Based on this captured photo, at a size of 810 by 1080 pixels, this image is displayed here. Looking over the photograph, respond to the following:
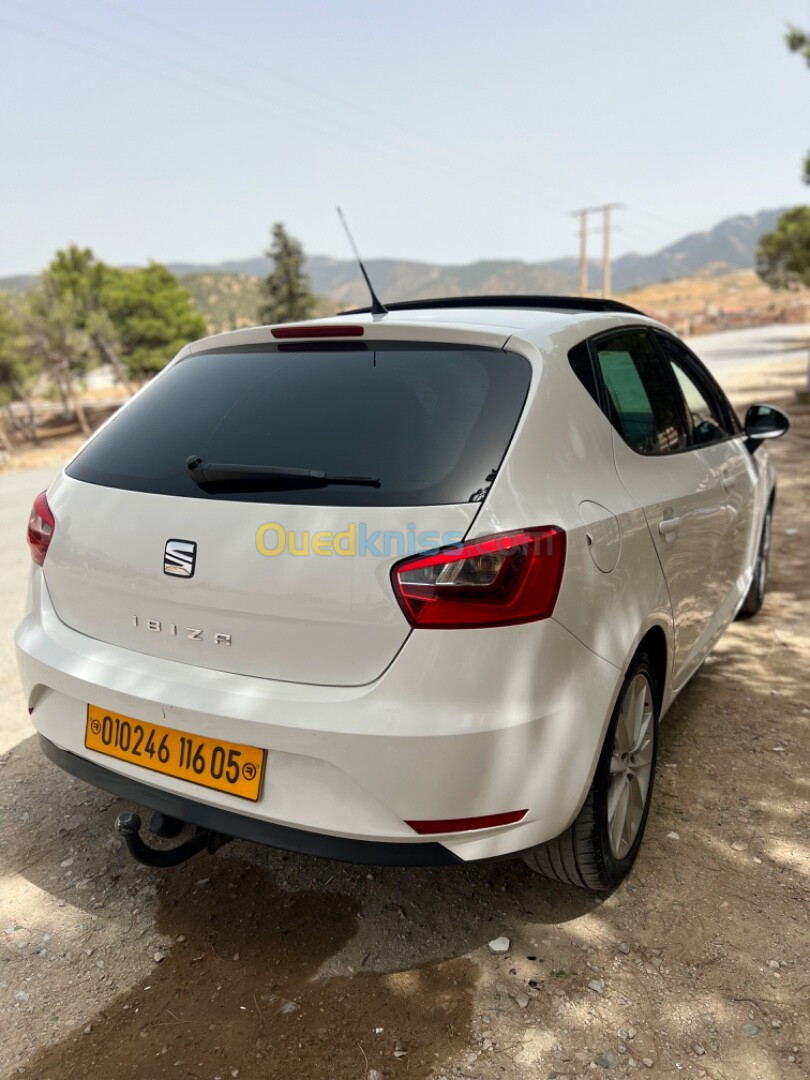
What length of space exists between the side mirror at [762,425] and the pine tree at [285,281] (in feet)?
233

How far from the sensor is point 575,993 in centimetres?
230

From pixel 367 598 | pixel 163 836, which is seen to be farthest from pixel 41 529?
pixel 367 598

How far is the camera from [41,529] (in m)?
2.61

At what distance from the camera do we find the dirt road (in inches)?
83.3

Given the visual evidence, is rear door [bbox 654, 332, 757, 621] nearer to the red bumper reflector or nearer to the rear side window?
the rear side window

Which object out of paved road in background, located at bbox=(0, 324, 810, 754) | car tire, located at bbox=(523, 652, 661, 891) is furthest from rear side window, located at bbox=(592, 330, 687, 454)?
paved road in background, located at bbox=(0, 324, 810, 754)

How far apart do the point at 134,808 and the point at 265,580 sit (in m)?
1.60

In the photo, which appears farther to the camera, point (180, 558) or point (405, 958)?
point (405, 958)

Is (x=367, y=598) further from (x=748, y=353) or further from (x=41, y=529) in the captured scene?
(x=748, y=353)

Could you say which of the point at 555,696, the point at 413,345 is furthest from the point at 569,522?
the point at 413,345

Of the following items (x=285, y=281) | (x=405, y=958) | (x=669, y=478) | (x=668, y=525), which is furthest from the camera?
(x=285, y=281)

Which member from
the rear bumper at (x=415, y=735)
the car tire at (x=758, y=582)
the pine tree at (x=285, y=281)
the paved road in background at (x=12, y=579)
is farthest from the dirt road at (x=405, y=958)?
the pine tree at (x=285, y=281)

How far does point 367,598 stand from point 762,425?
313cm

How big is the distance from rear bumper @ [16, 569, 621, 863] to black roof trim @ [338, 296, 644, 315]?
1.48m
